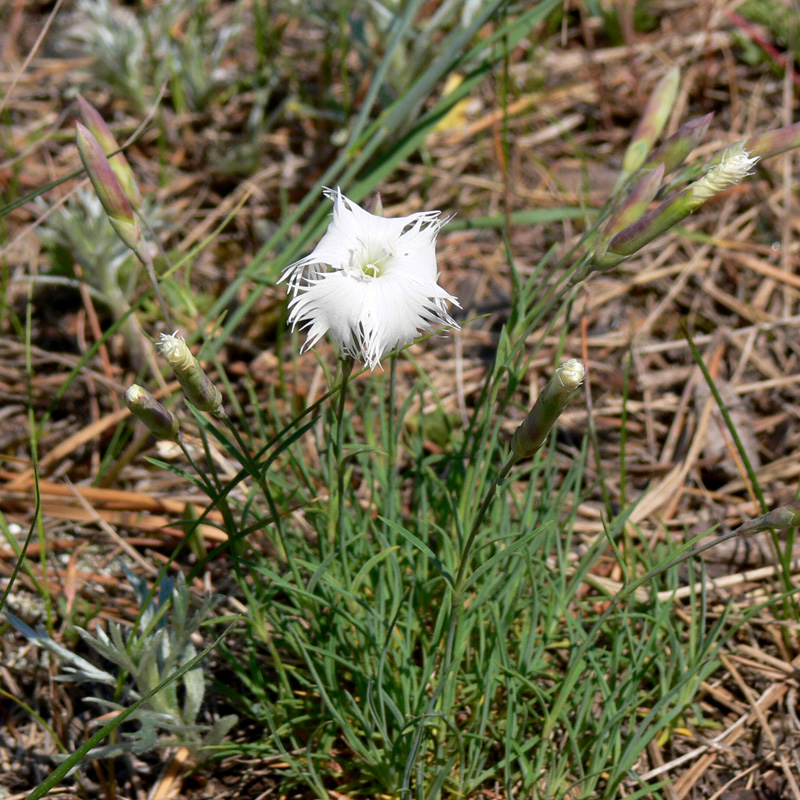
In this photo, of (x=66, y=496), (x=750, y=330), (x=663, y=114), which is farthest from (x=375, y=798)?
(x=750, y=330)

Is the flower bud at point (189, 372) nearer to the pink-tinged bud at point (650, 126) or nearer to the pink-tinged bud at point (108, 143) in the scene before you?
the pink-tinged bud at point (108, 143)

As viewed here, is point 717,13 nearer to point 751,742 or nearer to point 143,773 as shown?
point 751,742

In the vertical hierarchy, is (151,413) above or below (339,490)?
above

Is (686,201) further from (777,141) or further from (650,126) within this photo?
(650,126)

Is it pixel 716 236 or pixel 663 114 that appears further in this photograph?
pixel 716 236

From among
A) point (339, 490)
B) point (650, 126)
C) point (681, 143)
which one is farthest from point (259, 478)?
point (650, 126)

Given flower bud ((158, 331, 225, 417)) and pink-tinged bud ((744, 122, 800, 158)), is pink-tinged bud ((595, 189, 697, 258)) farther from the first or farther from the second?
flower bud ((158, 331, 225, 417))

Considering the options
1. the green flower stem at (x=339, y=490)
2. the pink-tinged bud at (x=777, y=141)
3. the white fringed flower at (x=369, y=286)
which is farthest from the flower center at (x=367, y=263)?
the pink-tinged bud at (x=777, y=141)
